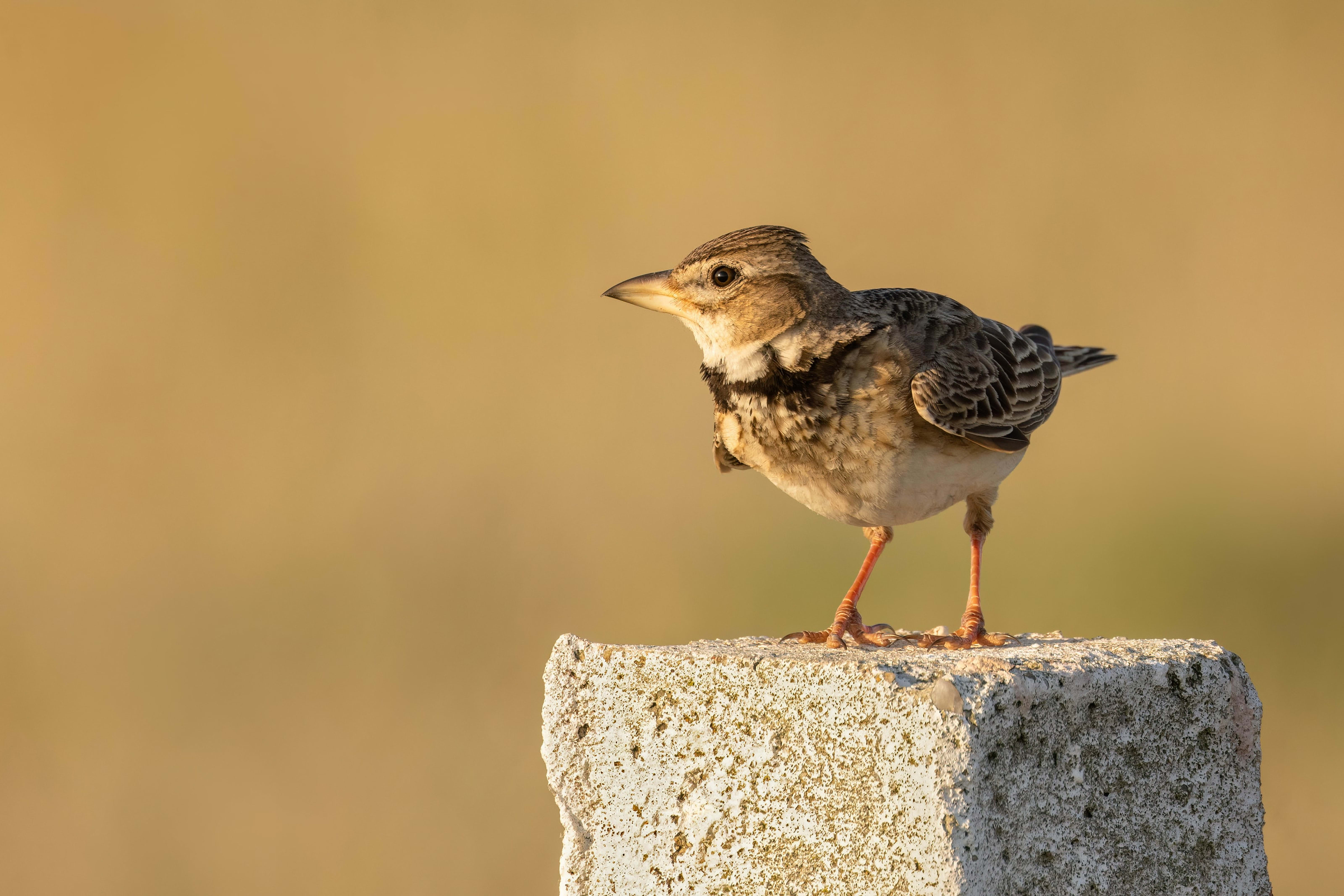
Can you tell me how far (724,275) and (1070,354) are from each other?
2942 millimetres

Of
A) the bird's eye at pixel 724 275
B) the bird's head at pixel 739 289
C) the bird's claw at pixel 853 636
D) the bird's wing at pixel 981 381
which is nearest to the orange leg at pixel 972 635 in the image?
the bird's claw at pixel 853 636

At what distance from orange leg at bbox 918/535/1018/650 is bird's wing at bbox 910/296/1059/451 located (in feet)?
2.03

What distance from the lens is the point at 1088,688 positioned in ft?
10.9

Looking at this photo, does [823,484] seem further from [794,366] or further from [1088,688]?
[1088,688]

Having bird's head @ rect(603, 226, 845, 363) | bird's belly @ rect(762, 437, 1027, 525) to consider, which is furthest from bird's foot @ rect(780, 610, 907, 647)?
bird's head @ rect(603, 226, 845, 363)

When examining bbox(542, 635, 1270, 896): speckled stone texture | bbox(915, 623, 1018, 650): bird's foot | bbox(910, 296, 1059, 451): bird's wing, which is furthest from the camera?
bbox(910, 296, 1059, 451): bird's wing

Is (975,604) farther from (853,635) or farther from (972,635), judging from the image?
(853,635)

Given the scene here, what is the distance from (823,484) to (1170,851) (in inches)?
72.2

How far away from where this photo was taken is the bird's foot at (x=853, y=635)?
14.8ft

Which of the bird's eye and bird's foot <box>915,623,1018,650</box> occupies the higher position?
the bird's eye

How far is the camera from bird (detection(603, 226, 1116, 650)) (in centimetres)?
470

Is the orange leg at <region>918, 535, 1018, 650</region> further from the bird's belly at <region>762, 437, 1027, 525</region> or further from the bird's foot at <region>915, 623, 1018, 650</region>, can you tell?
the bird's belly at <region>762, 437, 1027, 525</region>

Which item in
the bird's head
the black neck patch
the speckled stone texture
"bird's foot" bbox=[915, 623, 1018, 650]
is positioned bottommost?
the speckled stone texture

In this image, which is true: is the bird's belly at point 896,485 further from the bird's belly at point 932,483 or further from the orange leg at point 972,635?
the orange leg at point 972,635
